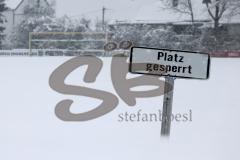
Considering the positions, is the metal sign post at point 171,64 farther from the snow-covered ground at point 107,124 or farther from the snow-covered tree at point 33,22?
the snow-covered tree at point 33,22

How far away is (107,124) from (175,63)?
0.53 meters

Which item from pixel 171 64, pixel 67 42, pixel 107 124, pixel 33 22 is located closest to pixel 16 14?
pixel 33 22

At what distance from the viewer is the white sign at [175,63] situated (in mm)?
926

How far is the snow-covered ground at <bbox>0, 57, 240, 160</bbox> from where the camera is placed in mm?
1288

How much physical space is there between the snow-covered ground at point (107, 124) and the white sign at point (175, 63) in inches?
15.6

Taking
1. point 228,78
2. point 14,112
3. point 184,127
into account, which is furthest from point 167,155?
point 14,112

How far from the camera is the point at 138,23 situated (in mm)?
1395

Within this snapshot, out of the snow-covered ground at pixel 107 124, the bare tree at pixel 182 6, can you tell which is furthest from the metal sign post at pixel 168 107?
the bare tree at pixel 182 6

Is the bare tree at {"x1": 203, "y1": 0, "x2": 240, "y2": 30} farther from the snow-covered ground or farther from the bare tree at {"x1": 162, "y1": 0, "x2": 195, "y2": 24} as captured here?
the snow-covered ground

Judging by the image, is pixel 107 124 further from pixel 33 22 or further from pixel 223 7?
pixel 223 7

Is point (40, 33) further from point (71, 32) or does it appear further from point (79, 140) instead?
point (79, 140)

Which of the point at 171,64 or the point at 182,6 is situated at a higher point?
the point at 182,6

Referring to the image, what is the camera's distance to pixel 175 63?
93cm

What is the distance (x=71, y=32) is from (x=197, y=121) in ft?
1.84
